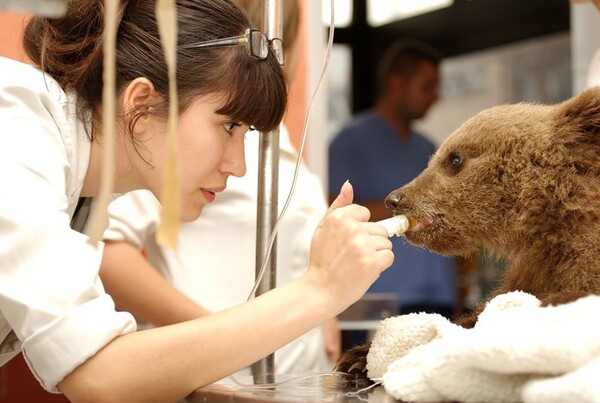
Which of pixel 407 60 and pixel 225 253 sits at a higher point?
pixel 407 60

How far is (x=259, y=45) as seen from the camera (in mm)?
1090

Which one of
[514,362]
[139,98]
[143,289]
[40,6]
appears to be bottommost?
[143,289]

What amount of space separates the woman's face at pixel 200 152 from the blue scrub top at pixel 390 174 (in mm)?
1777

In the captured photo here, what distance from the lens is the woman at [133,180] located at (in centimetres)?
85

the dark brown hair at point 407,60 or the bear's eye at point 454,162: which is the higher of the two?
the dark brown hair at point 407,60

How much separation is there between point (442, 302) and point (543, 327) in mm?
2357

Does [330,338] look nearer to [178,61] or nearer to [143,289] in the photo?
[143,289]

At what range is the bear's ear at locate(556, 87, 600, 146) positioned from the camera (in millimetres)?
951

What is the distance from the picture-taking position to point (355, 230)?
0.91 meters

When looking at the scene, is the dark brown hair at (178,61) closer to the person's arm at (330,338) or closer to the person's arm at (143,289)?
the person's arm at (143,289)

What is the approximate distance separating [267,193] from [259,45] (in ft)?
0.65

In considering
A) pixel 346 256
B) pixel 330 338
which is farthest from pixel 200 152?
pixel 330 338

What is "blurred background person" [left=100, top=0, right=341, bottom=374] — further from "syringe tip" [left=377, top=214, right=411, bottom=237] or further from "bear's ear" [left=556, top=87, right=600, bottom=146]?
"bear's ear" [left=556, top=87, right=600, bottom=146]

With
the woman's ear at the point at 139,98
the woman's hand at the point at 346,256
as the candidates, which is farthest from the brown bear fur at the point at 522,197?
the woman's ear at the point at 139,98
